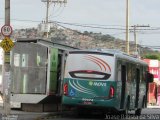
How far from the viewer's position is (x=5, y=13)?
22.5 m

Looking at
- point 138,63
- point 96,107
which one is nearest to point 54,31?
point 138,63

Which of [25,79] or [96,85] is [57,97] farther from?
[96,85]

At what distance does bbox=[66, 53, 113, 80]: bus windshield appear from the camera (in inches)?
931

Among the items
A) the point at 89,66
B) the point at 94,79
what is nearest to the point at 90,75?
the point at 94,79

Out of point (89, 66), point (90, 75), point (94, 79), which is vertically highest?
point (89, 66)

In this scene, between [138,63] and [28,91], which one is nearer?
[28,91]

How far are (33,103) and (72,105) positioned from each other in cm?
286

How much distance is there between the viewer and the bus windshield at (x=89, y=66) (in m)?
23.7

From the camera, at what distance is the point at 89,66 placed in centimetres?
2383

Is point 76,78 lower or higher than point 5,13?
lower

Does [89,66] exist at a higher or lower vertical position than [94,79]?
higher

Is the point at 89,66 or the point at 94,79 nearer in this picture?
the point at 94,79

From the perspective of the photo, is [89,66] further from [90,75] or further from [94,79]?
[94,79]

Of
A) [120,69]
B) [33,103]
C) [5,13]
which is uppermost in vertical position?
[5,13]
